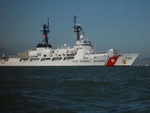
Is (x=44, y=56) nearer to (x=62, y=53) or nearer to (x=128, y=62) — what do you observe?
(x=62, y=53)

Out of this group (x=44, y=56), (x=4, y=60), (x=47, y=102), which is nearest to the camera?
(x=47, y=102)

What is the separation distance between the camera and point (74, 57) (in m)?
80.4

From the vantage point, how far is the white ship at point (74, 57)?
7612 centimetres

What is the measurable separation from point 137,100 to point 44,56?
79011 millimetres

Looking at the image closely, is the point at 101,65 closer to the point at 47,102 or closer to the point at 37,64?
the point at 37,64

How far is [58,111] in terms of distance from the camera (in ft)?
29.4

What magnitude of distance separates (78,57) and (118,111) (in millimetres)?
70520

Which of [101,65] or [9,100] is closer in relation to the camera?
[9,100]

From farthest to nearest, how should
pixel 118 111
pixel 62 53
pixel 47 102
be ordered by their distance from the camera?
1. pixel 62 53
2. pixel 47 102
3. pixel 118 111

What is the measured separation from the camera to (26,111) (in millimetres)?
8828

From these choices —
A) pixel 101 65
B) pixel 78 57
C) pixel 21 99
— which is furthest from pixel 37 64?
pixel 21 99

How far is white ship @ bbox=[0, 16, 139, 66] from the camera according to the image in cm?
7612

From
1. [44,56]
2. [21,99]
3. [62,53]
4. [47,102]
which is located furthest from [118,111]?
[44,56]

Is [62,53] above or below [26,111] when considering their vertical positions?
above
